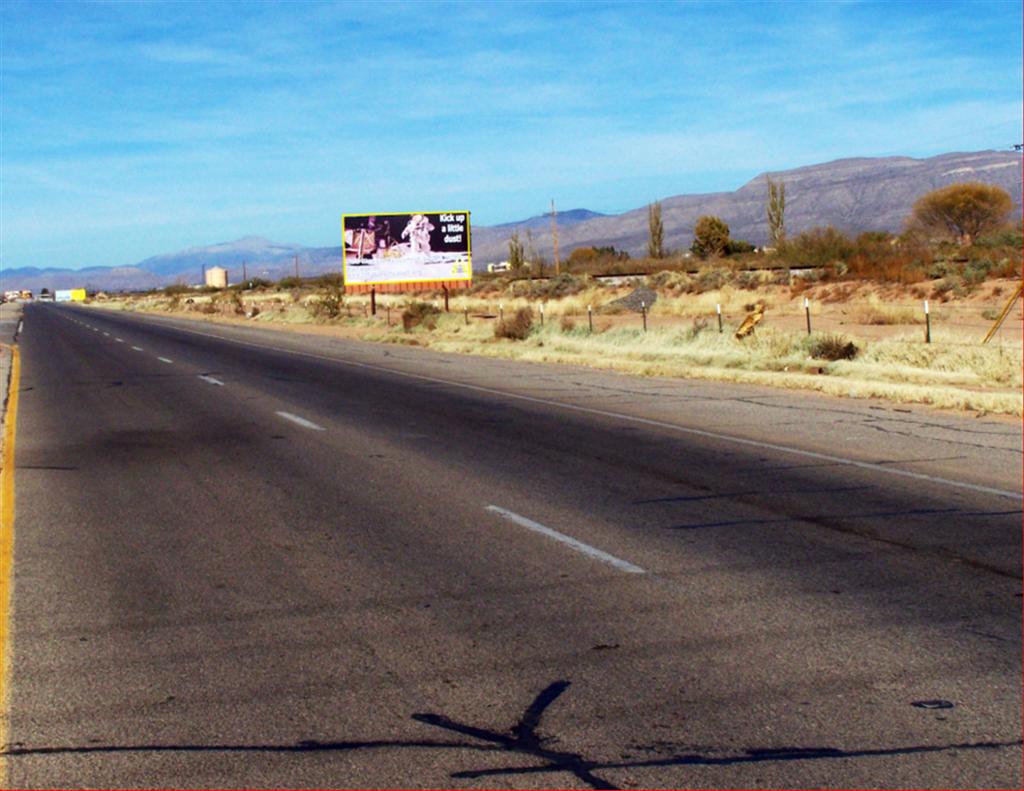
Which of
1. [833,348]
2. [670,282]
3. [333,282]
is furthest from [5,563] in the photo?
[333,282]

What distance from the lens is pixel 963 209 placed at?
10100 cm

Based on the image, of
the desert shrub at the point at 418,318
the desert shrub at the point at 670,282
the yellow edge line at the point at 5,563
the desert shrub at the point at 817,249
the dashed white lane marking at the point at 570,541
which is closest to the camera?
the yellow edge line at the point at 5,563

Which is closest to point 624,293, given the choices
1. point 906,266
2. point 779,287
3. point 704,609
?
point 779,287

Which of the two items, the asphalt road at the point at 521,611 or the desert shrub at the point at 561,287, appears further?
the desert shrub at the point at 561,287

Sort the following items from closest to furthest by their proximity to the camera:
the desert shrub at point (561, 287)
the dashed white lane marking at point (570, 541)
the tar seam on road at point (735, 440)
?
1. the dashed white lane marking at point (570, 541)
2. the tar seam on road at point (735, 440)
3. the desert shrub at point (561, 287)

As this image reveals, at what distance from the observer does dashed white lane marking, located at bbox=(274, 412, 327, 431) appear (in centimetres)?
1728

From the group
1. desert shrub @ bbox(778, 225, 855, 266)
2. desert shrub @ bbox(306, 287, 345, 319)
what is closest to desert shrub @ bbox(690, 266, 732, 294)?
desert shrub @ bbox(778, 225, 855, 266)

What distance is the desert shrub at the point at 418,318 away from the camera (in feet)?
166

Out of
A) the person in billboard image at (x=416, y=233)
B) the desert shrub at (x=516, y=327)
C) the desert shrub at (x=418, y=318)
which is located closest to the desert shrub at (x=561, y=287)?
the person in billboard image at (x=416, y=233)

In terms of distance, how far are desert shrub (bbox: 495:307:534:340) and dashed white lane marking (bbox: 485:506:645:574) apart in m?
29.3

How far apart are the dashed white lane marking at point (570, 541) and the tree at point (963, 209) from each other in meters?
95.0

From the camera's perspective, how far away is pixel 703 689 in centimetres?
583

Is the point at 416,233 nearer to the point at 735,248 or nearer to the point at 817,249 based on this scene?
the point at 817,249

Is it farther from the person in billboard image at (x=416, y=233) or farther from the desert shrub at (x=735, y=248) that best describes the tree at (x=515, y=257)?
the person in billboard image at (x=416, y=233)
